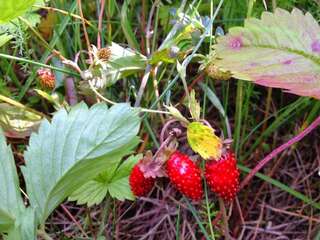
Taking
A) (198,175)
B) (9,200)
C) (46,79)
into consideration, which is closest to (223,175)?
(198,175)

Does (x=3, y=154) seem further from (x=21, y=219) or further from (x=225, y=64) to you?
(x=225, y=64)

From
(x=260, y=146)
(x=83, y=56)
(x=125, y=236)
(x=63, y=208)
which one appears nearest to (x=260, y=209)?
(x=260, y=146)

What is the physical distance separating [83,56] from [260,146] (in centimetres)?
45

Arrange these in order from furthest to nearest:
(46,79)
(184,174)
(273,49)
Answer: (46,79) → (273,49) → (184,174)

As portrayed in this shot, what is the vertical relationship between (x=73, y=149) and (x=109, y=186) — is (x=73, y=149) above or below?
above

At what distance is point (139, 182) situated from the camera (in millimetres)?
1129

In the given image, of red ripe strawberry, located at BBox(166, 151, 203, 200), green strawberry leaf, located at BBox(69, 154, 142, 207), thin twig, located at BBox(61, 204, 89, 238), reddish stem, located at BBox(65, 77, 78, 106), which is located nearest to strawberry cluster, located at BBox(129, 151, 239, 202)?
red ripe strawberry, located at BBox(166, 151, 203, 200)

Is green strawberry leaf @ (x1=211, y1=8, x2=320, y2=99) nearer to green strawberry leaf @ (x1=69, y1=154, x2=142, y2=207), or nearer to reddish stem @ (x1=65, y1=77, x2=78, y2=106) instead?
green strawberry leaf @ (x1=69, y1=154, x2=142, y2=207)

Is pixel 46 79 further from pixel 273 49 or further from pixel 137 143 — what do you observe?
pixel 273 49

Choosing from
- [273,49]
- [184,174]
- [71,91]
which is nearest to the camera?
[184,174]

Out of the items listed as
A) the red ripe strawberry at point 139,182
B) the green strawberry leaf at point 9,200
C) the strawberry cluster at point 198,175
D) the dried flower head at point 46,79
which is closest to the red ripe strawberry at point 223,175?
the strawberry cluster at point 198,175

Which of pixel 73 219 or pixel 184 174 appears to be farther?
Answer: pixel 73 219

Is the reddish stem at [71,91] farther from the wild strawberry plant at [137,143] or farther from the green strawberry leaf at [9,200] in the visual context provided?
the green strawberry leaf at [9,200]

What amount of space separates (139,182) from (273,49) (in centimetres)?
34
